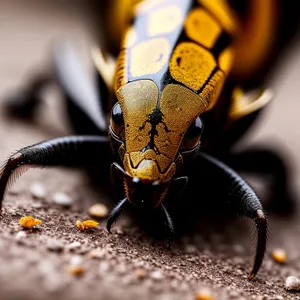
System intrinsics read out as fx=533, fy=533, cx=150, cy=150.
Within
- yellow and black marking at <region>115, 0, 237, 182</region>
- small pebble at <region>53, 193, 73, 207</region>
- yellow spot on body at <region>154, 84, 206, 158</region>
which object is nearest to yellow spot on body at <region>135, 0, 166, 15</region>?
yellow and black marking at <region>115, 0, 237, 182</region>

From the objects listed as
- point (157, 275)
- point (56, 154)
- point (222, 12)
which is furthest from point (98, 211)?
point (222, 12)

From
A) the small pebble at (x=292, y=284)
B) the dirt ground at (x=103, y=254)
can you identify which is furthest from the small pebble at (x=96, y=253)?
the small pebble at (x=292, y=284)

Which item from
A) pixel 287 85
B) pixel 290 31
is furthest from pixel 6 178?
pixel 287 85

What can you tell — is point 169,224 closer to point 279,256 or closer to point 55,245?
point 55,245

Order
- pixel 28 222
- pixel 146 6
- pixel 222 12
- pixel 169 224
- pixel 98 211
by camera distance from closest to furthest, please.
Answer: pixel 28 222, pixel 169 224, pixel 98 211, pixel 146 6, pixel 222 12

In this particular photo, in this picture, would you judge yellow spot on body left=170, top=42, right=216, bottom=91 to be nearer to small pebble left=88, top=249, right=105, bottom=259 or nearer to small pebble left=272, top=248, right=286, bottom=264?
small pebble left=88, top=249, right=105, bottom=259

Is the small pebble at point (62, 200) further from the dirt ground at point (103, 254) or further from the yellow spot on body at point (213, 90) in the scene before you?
the yellow spot on body at point (213, 90)
